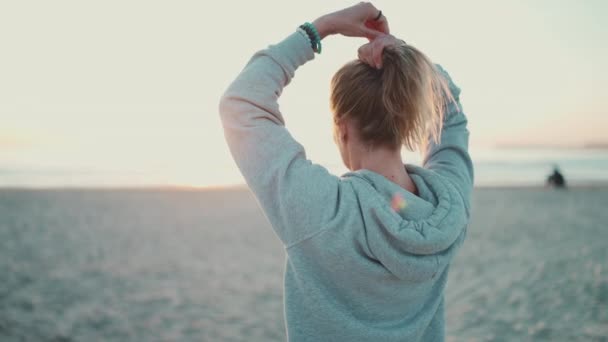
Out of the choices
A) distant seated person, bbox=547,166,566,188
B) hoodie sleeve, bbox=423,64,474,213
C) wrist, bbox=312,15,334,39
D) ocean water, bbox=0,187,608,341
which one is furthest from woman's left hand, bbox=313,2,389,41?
distant seated person, bbox=547,166,566,188

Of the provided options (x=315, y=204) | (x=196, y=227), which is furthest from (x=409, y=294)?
(x=196, y=227)

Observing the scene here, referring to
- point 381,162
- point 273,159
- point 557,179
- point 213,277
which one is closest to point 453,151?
point 381,162

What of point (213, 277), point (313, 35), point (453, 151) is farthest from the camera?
point (213, 277)

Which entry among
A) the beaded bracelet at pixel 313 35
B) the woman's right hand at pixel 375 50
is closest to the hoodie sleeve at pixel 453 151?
the woman's right hand at pixel 375 50

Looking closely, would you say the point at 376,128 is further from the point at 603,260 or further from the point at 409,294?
the point at 603,260

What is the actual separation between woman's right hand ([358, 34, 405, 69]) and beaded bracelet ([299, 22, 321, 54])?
0.40ft

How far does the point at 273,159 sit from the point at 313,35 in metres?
0.39

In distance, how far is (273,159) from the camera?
128 cm

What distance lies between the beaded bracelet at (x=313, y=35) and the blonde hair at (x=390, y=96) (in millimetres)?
99

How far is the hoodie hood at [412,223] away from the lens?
135 cm

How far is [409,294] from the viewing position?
1.53m

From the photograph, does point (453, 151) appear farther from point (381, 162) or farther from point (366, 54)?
point (366, 54)

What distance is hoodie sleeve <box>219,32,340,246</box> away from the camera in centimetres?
127

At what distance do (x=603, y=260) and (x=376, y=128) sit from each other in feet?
24.1
